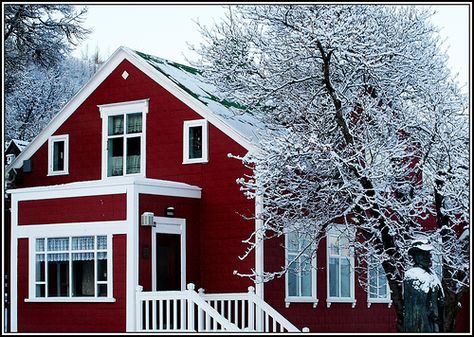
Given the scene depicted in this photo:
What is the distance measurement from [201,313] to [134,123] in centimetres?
607

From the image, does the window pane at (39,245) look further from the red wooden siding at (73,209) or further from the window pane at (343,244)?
the window pane at (343,244)

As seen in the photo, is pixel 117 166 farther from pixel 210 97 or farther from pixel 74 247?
pixel 74 247

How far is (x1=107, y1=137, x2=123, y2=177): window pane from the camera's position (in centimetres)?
2186

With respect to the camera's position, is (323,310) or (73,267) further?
(323,310)

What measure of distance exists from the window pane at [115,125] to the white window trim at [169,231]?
328 cm

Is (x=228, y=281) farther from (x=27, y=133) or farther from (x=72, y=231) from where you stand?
(x=27, y=133)

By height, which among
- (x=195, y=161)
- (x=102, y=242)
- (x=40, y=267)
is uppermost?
(x=195, y=161)

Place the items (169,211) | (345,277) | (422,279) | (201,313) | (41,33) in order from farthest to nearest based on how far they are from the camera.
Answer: (41,33) < (345,277) < (169,211) < (201,313) < (422,279)

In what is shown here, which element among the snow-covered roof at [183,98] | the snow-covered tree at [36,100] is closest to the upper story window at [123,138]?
the snow-covered roof at [183,98]

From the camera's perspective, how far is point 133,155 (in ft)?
71.2

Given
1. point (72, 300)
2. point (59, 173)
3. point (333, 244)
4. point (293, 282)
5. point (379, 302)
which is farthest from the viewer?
point (379, 302)

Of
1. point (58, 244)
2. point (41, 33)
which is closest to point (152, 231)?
point (58, 244)

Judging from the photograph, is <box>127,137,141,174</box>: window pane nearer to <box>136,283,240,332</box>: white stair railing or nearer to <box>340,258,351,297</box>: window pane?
<box>136,283,240,332</box>: white stair railing

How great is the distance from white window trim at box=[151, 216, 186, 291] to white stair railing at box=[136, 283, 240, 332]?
64 cm
